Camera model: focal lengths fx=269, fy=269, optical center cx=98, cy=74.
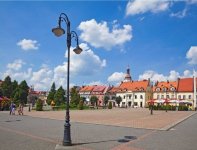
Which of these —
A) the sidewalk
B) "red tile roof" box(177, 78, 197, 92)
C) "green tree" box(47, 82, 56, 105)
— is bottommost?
the sidewalk

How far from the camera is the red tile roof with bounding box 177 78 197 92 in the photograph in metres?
103

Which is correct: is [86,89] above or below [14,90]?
above

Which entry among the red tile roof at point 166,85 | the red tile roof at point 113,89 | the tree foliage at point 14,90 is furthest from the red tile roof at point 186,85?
the tree foliage at point 14,90

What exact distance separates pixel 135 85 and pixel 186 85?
22.4m

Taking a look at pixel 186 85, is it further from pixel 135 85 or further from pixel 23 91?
pixel 23 91

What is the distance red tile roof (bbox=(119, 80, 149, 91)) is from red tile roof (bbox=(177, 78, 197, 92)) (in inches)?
550

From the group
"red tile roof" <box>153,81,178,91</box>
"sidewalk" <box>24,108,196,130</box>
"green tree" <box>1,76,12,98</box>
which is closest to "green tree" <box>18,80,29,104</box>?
"green tree" <box>1,76,12,98</box>

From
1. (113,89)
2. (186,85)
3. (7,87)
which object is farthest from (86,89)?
(186,85)

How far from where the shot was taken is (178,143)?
1295cm

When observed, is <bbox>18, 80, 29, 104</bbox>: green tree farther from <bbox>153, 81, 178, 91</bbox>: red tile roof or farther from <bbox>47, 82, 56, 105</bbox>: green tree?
<bbox>153, 81, 178, 91</bbox>: red tile roof

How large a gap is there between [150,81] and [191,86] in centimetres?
1866

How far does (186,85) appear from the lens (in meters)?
105

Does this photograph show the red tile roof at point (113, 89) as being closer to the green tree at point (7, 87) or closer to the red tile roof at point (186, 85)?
the red tile roof at point (186, 85)

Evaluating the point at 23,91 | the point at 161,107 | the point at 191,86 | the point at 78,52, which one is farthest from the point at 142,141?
the point at 191,86
